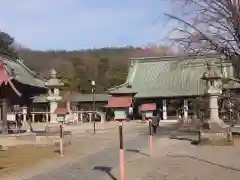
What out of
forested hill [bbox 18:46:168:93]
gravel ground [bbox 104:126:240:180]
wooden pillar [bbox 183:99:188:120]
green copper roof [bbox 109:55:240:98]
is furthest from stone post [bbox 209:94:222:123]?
forested hill [bbox 18:46:168:93]

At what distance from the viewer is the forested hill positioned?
6733 cm

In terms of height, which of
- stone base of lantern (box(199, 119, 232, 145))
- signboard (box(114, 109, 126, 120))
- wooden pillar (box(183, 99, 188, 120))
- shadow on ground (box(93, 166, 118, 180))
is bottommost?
shadow on ground (box(93, 166, 118, 180))

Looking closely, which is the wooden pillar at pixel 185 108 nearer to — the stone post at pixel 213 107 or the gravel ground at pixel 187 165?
the stone post at pixel 213 107

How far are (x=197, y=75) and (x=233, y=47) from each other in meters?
31.2

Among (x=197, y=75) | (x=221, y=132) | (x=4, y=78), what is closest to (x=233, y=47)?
(x=221, y=132)

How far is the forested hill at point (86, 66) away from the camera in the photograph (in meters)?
67.3

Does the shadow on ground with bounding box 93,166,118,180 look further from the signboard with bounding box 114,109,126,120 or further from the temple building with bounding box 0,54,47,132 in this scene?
the temple building with bounding box 0,54,47,132

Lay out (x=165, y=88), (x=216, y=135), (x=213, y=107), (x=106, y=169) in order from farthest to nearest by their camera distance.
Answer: (x=165, y=88) < (x=213, y=107) < (x=216, y=135) < (x=106, y=169)

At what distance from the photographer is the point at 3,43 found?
199 feet

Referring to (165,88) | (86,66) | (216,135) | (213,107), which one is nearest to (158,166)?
(216,135)

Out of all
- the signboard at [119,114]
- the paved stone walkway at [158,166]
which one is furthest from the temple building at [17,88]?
the signboard at [119,114]

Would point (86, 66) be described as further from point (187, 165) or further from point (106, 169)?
point (106, 169)

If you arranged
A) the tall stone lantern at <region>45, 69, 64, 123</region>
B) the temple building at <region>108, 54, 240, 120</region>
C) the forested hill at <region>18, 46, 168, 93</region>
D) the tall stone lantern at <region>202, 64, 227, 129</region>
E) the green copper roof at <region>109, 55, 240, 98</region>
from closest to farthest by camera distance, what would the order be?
the tall stone lantern at <region>202, 64, 227, 129</region>, the tall stone lantern at <region>45, 69, 64, 123</region>, the temple building at <region>108, 54, 240, 120</region>, the green copper roof at <region>109, 55, 240, 98</region>, the forested hill at <region>18, 46, 168, 93</region>

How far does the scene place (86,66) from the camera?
91688mm
